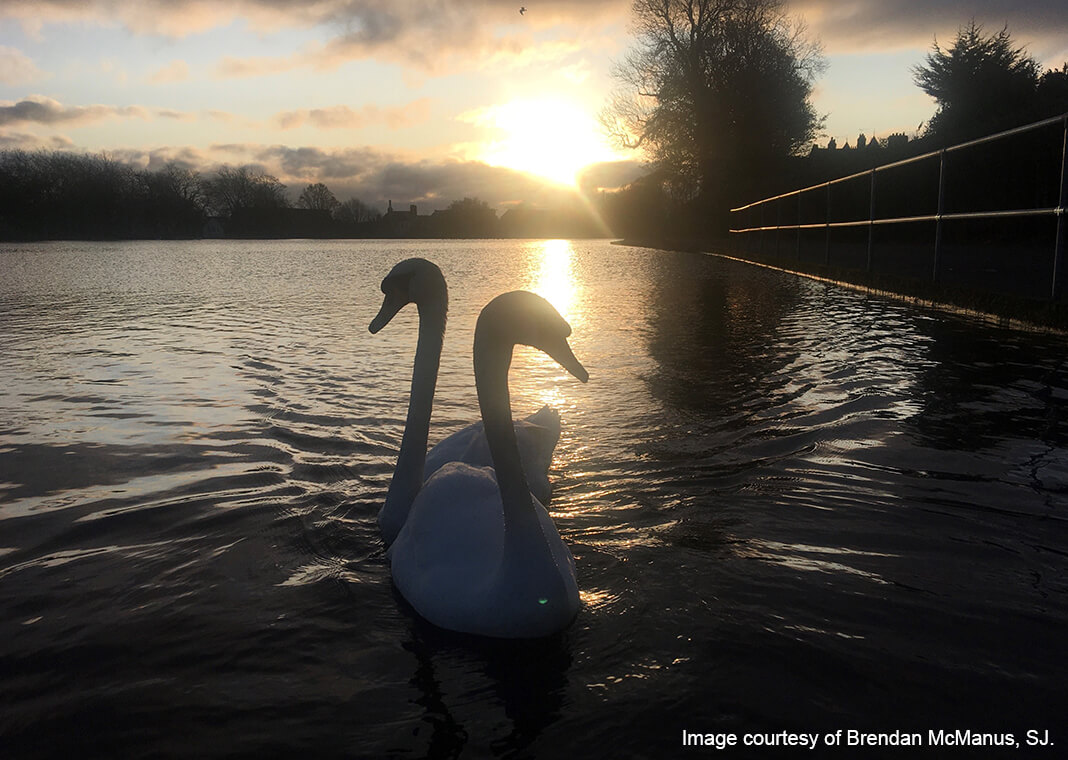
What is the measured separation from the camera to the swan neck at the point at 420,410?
11.8 ft

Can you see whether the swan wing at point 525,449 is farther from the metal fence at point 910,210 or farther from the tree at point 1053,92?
the tree at point 1053,92

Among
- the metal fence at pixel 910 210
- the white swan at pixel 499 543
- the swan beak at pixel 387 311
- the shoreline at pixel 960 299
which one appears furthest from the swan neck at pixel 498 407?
the shoreline at pixel 960 299

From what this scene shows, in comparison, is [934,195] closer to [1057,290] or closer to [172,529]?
[1057,290]

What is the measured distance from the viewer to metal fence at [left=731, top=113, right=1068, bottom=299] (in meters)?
10.3

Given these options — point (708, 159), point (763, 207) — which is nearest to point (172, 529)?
point (763, 207)

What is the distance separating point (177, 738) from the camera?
2.24 metres

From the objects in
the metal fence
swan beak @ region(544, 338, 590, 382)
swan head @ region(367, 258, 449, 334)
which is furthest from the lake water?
the metal fence

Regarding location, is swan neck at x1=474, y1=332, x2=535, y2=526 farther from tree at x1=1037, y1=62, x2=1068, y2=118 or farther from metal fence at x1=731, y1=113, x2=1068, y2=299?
tree at x1=1037, y1=62, x2=1068, y2=118

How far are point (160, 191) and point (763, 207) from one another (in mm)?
97652

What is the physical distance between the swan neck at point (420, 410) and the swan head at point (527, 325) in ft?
2.97

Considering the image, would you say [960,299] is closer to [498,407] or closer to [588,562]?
[588,562]

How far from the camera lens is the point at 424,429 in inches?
142

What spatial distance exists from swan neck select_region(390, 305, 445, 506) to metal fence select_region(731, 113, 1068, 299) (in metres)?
6.09

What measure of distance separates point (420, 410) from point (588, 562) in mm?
1004
